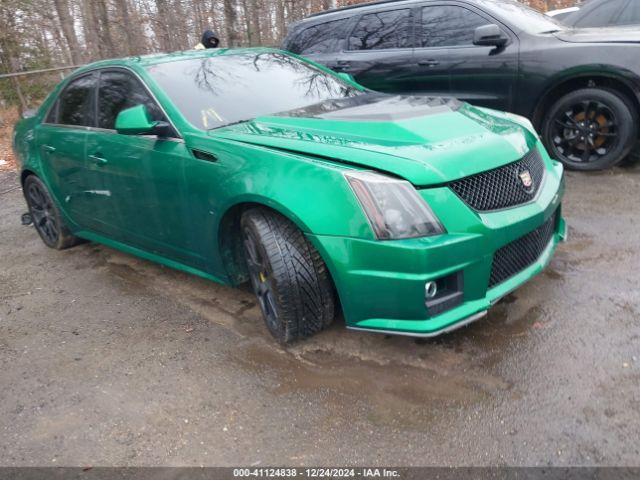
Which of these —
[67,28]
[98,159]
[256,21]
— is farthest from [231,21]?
[98,159]

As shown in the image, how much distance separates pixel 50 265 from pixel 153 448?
2.85 meters

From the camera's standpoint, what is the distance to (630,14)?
21.4 feet

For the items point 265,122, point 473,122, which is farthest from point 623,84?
point 265,122

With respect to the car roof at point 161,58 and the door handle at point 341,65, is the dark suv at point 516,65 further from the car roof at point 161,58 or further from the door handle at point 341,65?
the car roof at point 161,58

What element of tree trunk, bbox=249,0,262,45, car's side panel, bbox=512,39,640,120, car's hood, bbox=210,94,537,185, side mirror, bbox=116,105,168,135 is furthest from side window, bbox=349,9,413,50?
tree trunk, bbox=249,0,262,45

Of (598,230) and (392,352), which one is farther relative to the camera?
(598,230)

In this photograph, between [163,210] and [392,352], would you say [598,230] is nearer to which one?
[392,352]

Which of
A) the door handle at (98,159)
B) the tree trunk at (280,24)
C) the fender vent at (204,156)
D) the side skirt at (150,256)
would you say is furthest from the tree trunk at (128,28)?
the fender vent at (204,156)

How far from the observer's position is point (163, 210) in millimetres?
3318

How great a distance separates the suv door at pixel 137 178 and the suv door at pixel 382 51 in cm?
308

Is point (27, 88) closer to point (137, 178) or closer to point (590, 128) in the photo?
point (137, 178)

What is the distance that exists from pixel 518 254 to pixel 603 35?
3360 mm

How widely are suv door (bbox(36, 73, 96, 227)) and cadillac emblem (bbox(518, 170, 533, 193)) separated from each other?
3.01 m

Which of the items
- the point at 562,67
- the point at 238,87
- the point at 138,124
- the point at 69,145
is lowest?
the point at 69,145
